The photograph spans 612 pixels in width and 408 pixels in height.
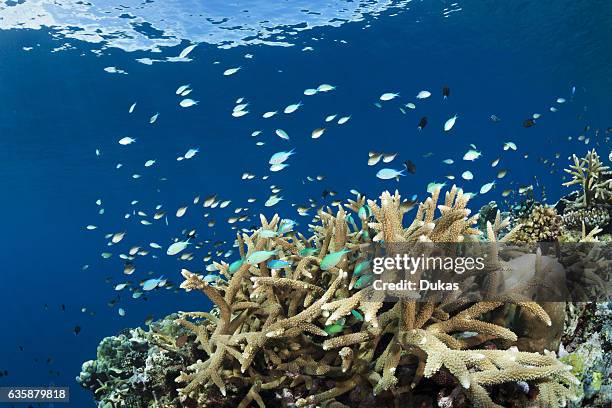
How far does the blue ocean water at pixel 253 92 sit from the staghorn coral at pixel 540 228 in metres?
5.12

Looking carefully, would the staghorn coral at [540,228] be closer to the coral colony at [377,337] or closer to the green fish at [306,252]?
the coral colony at [377,337]

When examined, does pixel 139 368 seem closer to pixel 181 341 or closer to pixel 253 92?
pixel 181 341

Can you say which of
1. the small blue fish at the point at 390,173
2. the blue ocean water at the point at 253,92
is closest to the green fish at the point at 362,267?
the small blue fish at the point at 390,173

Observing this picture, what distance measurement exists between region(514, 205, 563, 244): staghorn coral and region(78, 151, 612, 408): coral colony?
5.65ft

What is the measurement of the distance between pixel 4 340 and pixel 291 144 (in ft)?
320

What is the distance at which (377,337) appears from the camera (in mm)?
3795

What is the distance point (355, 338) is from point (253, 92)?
1424 inches

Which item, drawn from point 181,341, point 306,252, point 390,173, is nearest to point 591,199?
point 390,173

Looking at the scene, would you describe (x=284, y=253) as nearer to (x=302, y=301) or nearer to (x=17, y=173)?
(x=302, y=301)

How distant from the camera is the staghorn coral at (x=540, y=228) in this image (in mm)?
6449

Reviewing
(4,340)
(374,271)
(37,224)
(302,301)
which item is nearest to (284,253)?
(302,301)

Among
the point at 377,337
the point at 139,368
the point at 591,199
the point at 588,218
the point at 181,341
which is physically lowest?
the point at 139,368

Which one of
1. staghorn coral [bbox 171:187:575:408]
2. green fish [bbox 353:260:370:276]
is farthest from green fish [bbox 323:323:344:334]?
green fish [bbox 353:260:370:276]

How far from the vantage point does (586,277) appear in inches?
188
